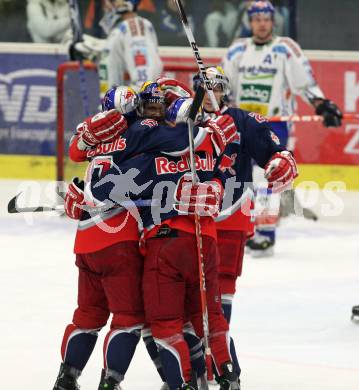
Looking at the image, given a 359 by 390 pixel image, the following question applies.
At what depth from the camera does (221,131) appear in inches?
179

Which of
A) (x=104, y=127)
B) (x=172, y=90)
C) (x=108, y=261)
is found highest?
(x=172, y=90)

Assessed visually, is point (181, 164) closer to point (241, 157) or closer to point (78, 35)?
point (241, 157)

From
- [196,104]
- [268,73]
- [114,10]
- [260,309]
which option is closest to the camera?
[196,104]

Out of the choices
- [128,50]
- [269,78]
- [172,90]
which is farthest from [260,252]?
[172,90]

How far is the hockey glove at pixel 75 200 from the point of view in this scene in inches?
175

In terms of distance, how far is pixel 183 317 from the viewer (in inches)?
177

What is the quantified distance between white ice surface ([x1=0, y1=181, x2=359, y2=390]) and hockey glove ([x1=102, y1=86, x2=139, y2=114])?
1.15 meters

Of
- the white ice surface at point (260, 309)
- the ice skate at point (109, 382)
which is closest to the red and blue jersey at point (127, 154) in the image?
the ice skate at point (109, 382)

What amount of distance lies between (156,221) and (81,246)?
0.89ft

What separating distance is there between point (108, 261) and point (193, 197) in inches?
13.4

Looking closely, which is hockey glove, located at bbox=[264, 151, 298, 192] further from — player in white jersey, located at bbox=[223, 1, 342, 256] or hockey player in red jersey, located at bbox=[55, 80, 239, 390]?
player in white jersey, located at bbox=[223, 1, 342, 256]

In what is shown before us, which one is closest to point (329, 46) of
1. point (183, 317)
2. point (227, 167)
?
point (227, 167)

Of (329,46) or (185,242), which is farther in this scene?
(329,46)

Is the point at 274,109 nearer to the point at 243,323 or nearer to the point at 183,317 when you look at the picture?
the point at 243,323
